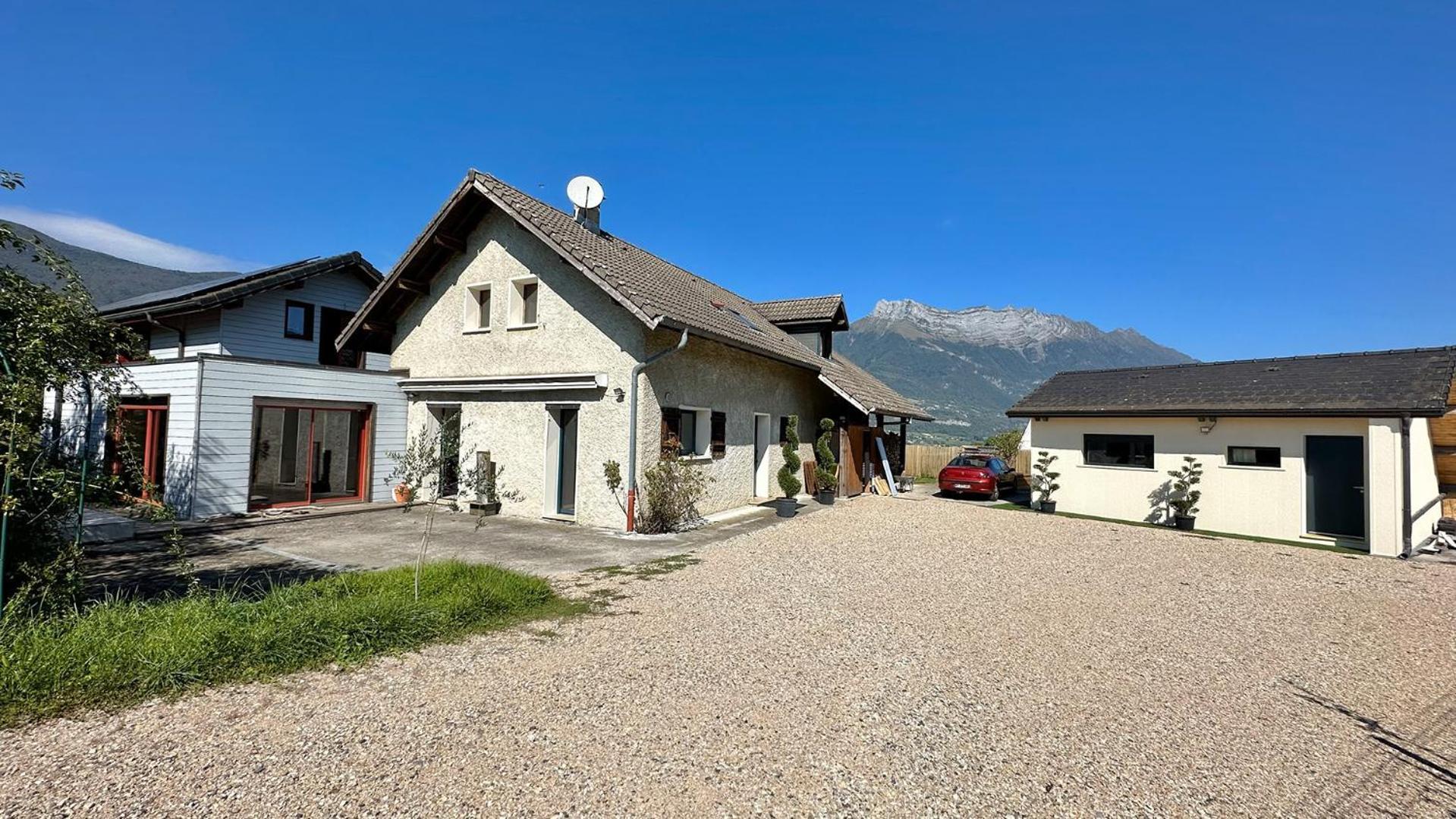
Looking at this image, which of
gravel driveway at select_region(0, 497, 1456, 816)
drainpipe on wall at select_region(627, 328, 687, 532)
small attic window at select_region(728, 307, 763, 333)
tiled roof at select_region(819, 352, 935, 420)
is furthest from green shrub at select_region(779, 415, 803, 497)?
gravel driveway at select_region(0, 497, 1456, 816)

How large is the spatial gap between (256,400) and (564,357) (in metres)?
6.27

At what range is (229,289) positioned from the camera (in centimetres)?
1533

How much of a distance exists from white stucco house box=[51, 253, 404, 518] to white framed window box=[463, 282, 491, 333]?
8.52 ft

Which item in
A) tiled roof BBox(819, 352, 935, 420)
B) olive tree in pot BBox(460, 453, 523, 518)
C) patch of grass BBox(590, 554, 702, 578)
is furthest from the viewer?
tiled roof BBox(819, 352, 935, 420)

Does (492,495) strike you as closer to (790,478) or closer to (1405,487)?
(790,478)

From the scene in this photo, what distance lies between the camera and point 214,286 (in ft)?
53.2

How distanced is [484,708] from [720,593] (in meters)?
3.75

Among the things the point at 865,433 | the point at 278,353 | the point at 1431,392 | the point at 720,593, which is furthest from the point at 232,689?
the point at 1431,392

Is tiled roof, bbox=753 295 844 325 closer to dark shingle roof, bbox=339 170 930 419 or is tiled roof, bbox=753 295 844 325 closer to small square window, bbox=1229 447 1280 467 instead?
dark shingle roof, bbox=339 170 930 419

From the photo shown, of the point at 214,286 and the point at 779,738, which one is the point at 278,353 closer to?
the point at 214,286

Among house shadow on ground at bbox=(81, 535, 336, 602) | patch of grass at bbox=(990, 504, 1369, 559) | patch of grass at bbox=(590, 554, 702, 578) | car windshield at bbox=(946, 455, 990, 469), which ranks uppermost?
car windshield at bbox=(946, 455, 990, 469)

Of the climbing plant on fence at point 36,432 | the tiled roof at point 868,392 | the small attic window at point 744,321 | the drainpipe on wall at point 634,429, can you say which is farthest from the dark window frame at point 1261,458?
the climbing plant on fence at point 36,432

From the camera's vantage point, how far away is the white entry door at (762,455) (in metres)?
16.6

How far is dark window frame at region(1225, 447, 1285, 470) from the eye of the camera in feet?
46.5
